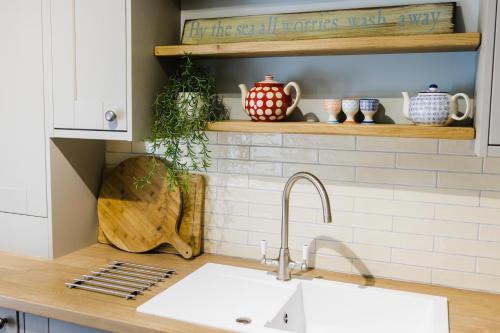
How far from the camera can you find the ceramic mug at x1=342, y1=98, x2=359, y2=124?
1.66 m

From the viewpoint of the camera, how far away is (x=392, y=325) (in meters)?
1.68

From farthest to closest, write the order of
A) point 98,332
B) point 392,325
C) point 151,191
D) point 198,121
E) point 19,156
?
point 151,191 < point 19,156 < point 198,121 < point 392,325 < point 98,332

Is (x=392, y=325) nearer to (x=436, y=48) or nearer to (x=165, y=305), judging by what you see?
(x=165, y=305)

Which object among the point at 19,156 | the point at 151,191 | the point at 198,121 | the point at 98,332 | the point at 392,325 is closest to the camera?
the point at 98,332

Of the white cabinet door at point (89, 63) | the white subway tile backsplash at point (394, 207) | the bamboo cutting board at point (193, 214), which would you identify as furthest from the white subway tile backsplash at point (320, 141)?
the white cabinet door at point (89, 63)

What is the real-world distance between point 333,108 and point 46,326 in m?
1.20

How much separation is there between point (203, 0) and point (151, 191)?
835 mm

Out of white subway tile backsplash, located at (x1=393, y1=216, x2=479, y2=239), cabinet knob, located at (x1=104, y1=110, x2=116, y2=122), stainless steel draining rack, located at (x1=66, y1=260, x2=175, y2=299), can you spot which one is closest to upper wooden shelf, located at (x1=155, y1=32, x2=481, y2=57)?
cabinet knob, located at (x1=104, y1=110, x2=116, y2=122)

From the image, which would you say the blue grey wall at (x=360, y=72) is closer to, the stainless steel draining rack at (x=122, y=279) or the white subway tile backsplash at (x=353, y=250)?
the white subway tile backsplash at (x=353, y=250)

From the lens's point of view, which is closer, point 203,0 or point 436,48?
point 436,48

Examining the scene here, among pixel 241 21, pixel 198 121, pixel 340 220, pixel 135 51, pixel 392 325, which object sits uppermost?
pixel 241 21

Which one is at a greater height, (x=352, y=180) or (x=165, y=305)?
(x=352, y=180)

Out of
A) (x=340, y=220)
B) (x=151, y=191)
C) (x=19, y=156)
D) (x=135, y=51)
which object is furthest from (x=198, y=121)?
(x=19, y=156)

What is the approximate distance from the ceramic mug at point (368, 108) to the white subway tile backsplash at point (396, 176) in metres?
0.23
